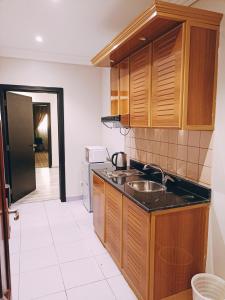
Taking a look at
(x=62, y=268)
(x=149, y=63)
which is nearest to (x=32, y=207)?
(x=62, y=268)

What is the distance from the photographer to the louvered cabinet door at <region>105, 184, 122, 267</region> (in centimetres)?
216

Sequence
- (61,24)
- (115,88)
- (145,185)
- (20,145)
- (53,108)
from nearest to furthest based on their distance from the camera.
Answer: (145,185) → (61,24) → (115,88) → (20,145) → (53,108)

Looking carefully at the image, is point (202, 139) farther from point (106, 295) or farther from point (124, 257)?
point (106, 295)

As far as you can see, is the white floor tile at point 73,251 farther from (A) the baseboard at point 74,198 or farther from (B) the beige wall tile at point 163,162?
(A) the baseboard at point 74,198

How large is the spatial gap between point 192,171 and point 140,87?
94 cm

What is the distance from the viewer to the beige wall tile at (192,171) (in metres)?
1.96

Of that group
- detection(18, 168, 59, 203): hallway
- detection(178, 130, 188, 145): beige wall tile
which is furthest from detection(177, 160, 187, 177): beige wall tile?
detection(18, 168, 59, 203): hallway

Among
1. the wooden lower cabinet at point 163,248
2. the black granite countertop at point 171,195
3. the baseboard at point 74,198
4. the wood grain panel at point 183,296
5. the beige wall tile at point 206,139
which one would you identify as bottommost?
the wood grain panel at point 183,296

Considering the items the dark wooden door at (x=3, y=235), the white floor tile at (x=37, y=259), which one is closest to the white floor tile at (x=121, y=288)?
the white floor tile at (x=37, y=259)

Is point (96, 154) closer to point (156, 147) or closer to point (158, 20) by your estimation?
point (156, 147)

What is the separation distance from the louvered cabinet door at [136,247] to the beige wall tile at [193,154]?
0.66m

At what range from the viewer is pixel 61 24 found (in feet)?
8.38

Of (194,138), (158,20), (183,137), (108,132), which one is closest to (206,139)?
(194,138)

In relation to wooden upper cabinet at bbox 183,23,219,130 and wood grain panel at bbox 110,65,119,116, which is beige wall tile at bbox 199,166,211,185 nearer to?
wooden upper cabinet at bbox 183,23,219,130
